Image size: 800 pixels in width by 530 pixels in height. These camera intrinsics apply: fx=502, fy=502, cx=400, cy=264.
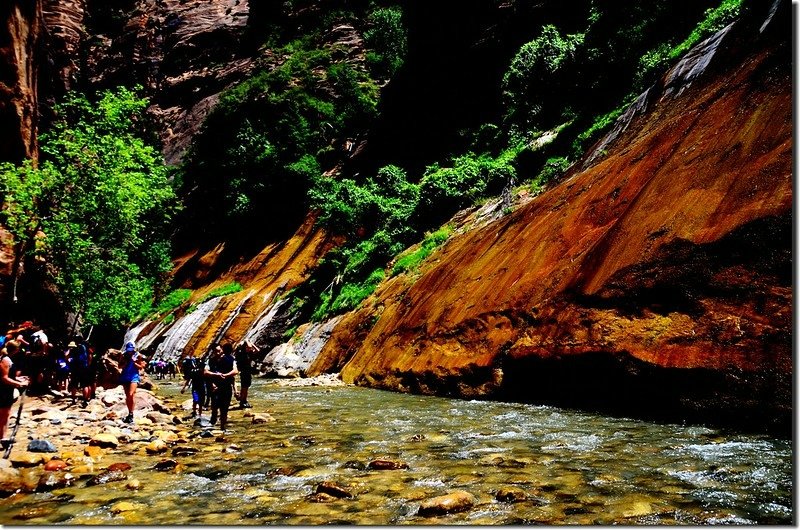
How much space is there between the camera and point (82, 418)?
32.1 ft

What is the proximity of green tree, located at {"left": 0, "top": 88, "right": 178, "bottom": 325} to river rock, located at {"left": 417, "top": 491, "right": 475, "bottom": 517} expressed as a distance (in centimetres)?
1610

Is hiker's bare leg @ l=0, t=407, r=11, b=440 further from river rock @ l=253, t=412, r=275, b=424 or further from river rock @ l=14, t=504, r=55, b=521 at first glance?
river rock @ l=253, t=412, r=275, b=424

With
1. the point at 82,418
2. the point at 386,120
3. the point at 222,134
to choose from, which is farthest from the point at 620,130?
the point at 222,134

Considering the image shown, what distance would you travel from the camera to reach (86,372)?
12.0 m

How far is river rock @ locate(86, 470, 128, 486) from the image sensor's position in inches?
209

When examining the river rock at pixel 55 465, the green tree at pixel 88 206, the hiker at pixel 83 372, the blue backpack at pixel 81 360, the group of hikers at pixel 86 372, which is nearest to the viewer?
the river rock at pixel 55 465

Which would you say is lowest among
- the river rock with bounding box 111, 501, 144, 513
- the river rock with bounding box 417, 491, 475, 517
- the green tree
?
the river rock with bounding box 417, 491, 475, 517

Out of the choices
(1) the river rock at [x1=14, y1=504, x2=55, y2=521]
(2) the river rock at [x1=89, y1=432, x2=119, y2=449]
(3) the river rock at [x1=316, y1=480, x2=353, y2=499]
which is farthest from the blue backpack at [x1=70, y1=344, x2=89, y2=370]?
(3) the river rock at [x1=316, y1=480, x2=353, y2=499]

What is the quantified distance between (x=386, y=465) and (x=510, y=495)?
1665 mm

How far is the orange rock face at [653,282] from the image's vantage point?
7176mm

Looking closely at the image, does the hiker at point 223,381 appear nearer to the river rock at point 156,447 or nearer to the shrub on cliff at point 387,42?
the river rock at point 156,447

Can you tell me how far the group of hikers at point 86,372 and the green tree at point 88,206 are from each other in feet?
12.4

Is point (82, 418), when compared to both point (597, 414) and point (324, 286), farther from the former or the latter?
point (324, 286)

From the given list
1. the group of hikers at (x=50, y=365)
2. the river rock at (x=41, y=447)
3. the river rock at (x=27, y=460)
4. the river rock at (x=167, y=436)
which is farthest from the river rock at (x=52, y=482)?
the group of hikers at (x=50, y=365)
